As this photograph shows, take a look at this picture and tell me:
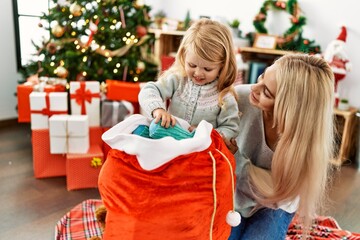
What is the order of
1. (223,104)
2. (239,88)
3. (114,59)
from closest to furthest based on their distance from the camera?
(223,104) < (239,88) < (114,59)

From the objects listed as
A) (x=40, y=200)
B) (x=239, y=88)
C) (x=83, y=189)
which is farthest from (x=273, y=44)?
(x=40, y=200)

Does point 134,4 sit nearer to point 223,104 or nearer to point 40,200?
point 40,200

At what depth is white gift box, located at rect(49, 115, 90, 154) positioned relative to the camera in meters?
2.02

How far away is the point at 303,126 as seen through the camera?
1003mm

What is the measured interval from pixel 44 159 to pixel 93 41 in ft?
3.02

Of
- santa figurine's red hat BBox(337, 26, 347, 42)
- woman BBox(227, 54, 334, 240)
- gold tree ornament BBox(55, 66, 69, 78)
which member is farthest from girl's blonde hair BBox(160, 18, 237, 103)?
santa figurine's red hat BBox(337, 26, 347, 42)

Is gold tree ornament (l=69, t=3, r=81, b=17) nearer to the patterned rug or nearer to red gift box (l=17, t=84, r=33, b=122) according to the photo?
red gift box (l=17, t=84, r=33, b=122)

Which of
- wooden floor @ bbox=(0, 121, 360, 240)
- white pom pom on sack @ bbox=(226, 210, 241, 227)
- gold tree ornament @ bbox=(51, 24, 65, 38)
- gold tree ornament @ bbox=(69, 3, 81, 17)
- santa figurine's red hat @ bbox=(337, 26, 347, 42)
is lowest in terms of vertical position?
wooden floor @ bbox=(0, 121, 360, 240)

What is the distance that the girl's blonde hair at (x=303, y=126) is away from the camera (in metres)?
1.00

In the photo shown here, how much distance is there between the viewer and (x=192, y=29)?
1184 millimetres

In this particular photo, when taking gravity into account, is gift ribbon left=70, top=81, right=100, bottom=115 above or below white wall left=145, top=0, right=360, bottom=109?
below

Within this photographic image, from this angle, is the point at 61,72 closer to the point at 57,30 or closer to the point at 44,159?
the point at 57,30

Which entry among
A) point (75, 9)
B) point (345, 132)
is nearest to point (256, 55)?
point (345, 132)

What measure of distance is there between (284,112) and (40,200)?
1.44 metres
